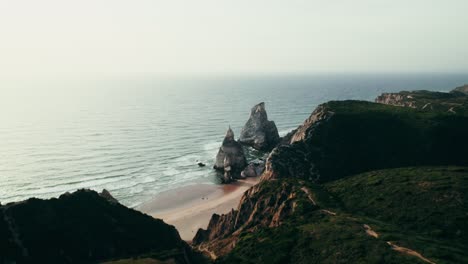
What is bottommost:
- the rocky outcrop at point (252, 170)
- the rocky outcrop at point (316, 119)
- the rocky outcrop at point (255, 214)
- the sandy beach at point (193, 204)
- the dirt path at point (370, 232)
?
the sandy beach at point (193, 204)

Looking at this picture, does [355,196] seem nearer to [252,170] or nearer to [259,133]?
[252,170]

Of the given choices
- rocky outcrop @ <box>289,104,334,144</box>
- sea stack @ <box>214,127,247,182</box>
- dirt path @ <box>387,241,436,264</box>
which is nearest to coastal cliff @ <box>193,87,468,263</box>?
dirt path @ <box>387,241,436,264</box>

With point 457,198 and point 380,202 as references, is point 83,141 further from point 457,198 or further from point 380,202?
point 457,198

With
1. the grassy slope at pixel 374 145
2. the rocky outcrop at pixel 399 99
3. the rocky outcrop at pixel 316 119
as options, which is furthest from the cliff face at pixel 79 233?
the rocky outcrop at pixel 399 99

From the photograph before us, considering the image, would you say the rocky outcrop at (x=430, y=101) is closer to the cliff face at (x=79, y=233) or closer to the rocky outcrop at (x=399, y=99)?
the rocky outcrop at (x=399, y=99)

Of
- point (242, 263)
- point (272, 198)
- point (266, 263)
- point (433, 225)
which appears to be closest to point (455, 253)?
point (433, 225)

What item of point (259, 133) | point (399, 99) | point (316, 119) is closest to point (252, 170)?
point (316, 119)
